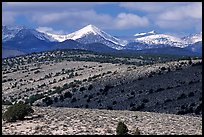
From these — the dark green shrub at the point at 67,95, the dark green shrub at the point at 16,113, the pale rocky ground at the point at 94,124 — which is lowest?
the dark green shrub at the point at 67,95

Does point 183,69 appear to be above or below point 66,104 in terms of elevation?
above

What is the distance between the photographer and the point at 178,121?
1240 inches

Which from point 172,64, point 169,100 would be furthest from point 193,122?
point 172,64

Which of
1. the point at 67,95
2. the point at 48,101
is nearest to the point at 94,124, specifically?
the point at 48,101

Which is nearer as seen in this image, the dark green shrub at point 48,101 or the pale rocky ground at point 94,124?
the pale rocky ground at point 94,124

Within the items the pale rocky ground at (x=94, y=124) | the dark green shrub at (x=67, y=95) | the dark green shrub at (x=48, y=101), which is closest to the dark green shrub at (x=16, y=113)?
the pale rocky ground at (x=94, y=124)

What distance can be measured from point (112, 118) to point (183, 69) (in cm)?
5217

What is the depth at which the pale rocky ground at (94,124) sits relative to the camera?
85.1ft

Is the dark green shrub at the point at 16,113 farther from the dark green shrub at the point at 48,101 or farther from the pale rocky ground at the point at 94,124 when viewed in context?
the dark green shrub at the point at 48,101

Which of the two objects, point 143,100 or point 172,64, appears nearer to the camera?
point 143,100

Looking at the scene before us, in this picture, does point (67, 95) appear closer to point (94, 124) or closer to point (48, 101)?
point (48, 101)

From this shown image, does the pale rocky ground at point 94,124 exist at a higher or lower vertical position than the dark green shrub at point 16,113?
lower

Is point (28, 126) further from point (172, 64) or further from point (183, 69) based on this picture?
point (172, 64)

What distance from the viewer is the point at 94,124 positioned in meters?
28.0
